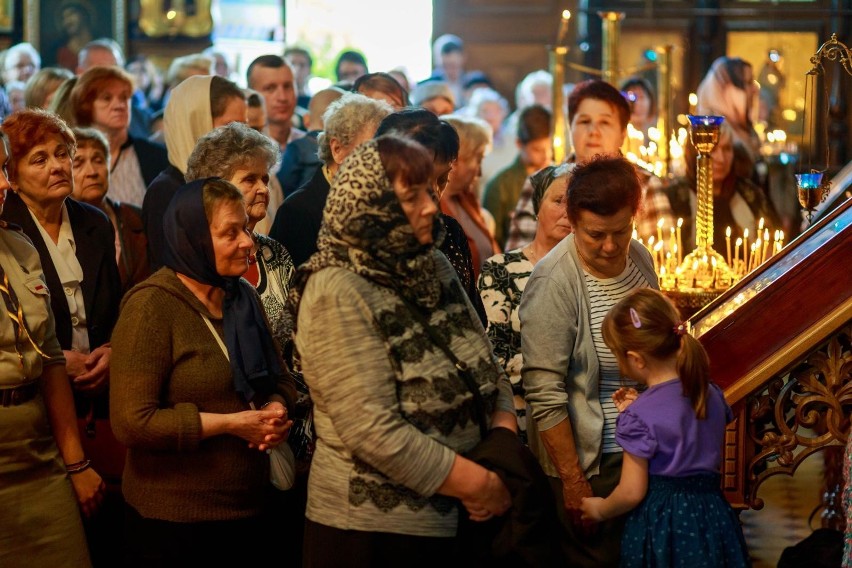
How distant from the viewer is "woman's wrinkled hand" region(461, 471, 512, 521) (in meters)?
2.76

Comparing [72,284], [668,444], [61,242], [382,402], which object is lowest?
[668,444]

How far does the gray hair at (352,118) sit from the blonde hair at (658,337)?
136 cm

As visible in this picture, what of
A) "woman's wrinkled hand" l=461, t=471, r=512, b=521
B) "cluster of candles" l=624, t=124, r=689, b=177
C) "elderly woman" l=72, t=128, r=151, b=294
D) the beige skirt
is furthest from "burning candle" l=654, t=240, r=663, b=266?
the beige skirt

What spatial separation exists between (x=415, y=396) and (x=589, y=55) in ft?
30.7

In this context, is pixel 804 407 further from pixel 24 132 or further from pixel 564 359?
pixel 24 132

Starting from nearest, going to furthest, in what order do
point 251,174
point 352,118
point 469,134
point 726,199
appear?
point 251,174 → point 352,118 → point 469,134 → point 726,199

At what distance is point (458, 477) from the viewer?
2721 mm

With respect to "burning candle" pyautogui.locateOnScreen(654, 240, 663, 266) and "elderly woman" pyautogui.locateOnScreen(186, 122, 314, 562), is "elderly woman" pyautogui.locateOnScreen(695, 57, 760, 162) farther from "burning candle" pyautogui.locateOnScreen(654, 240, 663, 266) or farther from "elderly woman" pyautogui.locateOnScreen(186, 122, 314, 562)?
"elderly woman" pyautogui.locateOnScreen(186, 122, 314, 562)

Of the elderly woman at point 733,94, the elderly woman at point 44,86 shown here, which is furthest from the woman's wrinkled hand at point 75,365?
the elderly woman at point 733,94

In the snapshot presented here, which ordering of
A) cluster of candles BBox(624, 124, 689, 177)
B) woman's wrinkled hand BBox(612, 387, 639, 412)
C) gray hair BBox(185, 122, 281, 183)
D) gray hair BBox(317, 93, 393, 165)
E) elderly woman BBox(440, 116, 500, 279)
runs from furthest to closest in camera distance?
cluster of candles BBox(624, 124, 689, 177), elderly woman BBox(440, 116, 500, 279), gray hair BBox(317, 93, 393, 165), gray hair BBox(185, 122, 281, 183), woman's wrinkled hand BBox(612, 387, 639, 412)

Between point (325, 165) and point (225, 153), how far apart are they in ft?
1.92

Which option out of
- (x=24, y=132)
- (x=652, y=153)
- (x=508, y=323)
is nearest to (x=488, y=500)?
(x=508, y=323)

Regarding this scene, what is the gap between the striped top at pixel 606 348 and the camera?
3377 millimetres

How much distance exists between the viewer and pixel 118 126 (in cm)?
579
